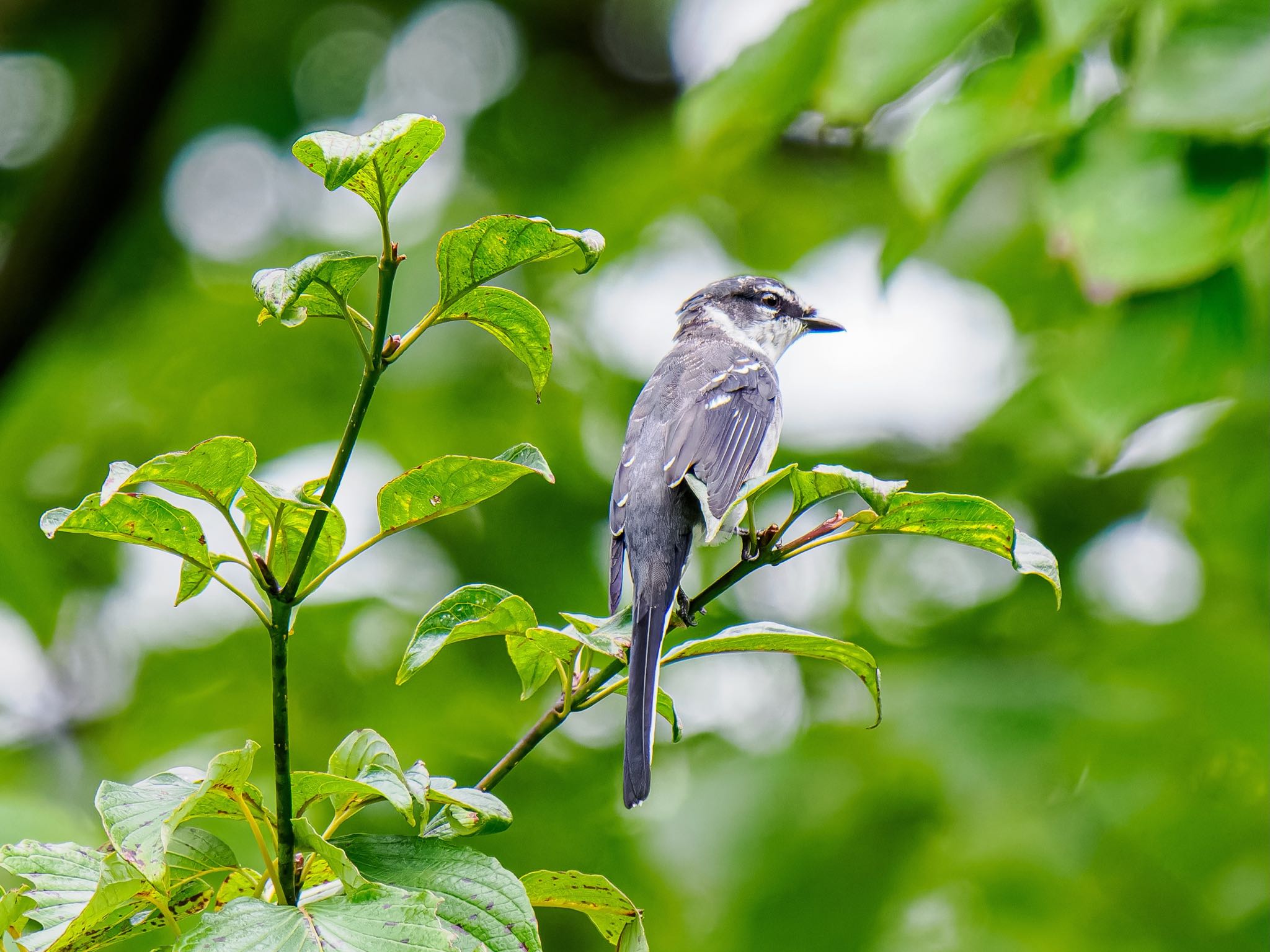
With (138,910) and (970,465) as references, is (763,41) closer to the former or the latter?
(970,465)

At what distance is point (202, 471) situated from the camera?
4.40ft

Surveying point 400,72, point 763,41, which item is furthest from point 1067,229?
point 400,72

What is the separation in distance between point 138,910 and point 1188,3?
9.22 feet

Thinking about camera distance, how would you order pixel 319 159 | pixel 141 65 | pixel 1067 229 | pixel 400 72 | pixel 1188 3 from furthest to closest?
pixel 400 72 < pixel 141 65 < pixel 1067 229 < pixel 1188 3 < pixel 319 159

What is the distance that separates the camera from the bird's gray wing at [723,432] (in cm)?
291

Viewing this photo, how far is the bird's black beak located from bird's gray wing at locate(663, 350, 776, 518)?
0.78m

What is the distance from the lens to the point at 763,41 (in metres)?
3.85

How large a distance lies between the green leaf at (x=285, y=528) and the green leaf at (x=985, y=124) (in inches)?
80.7

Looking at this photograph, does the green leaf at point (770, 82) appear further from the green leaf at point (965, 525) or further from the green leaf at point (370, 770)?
the green leaf at point (370, 770)

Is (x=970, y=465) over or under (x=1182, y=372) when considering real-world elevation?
under

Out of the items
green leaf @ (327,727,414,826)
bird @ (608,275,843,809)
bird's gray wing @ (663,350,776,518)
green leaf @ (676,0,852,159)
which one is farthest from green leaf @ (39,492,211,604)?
green leaf @ (676,0,852,159)

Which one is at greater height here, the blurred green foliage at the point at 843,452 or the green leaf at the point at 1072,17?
the green leaf at the point at 1072,17

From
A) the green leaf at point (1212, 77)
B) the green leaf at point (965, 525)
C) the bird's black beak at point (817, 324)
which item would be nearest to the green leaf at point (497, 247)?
the green leaf at point (965, 525)

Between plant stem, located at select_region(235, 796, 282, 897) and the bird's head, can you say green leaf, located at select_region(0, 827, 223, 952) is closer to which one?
plant stem, located at select_region(235, 796, 282, 897)
